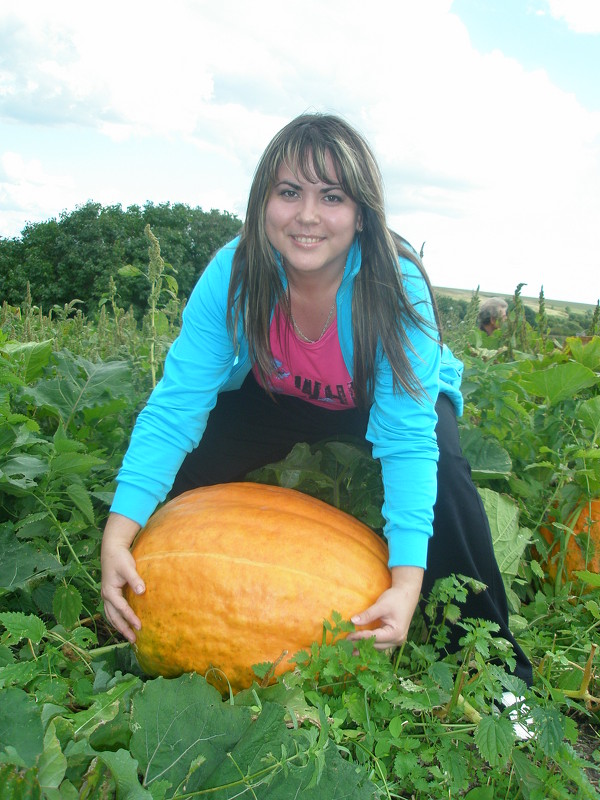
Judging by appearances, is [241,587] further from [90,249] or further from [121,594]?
[90,249]

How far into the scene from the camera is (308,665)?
1627 millimetres

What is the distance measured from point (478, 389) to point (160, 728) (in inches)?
71.7

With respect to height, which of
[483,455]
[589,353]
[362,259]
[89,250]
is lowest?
[89,250]

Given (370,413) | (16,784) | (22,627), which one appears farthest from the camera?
(370,413)

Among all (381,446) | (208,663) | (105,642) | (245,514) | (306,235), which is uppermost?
(306,235)

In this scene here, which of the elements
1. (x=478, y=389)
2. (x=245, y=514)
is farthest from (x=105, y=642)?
(x=478, y=389)

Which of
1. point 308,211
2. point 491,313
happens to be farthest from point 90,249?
point 308,211

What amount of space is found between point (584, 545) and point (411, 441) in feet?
2.99

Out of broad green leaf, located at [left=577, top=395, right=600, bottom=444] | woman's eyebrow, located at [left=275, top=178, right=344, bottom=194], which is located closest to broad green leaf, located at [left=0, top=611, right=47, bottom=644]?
woman's eyebrow, located at [left=275, top=178, right=344, bottom=194]

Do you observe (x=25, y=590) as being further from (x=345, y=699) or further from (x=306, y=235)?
(x=306, y=235)

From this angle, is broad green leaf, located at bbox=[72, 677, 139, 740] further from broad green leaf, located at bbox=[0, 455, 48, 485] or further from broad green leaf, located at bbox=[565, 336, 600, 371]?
broad green leaf, located at bbox=[565, 336, 600, 371]

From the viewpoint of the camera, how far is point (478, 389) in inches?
108

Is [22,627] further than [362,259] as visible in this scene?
No

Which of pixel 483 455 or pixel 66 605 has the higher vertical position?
pixel 483 455
